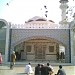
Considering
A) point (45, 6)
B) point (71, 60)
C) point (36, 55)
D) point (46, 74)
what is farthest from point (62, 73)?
point (36, 55)

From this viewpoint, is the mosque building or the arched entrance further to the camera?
the arched entrance

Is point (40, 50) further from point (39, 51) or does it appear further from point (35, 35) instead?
point (35, 35)

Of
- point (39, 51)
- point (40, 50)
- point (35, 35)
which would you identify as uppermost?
point (35, 35)

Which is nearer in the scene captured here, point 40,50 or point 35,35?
point 35,35

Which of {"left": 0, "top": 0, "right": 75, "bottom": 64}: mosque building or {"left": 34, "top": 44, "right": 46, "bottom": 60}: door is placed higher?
{"left": 0, "top": 0, "right": 75, "bottom": 64}: mosque building

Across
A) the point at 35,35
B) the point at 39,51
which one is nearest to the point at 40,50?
the point at 39,51

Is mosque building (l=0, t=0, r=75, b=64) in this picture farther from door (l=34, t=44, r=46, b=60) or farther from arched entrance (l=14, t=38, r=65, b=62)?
door (l=34, t=44, r=46, b=60)

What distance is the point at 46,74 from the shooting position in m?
10.2

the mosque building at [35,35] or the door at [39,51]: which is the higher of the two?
the mosque building at [35,35]

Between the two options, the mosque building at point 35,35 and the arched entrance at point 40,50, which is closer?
the mosque building at point 35,35

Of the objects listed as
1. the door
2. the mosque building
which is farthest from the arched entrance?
the mosque building

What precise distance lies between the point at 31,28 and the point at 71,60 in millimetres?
4840

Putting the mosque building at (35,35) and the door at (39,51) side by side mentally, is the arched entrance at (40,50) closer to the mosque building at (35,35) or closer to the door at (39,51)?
the door at (39,51)

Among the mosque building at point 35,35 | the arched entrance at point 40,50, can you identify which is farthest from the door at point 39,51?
the mosque building at point 35,35
